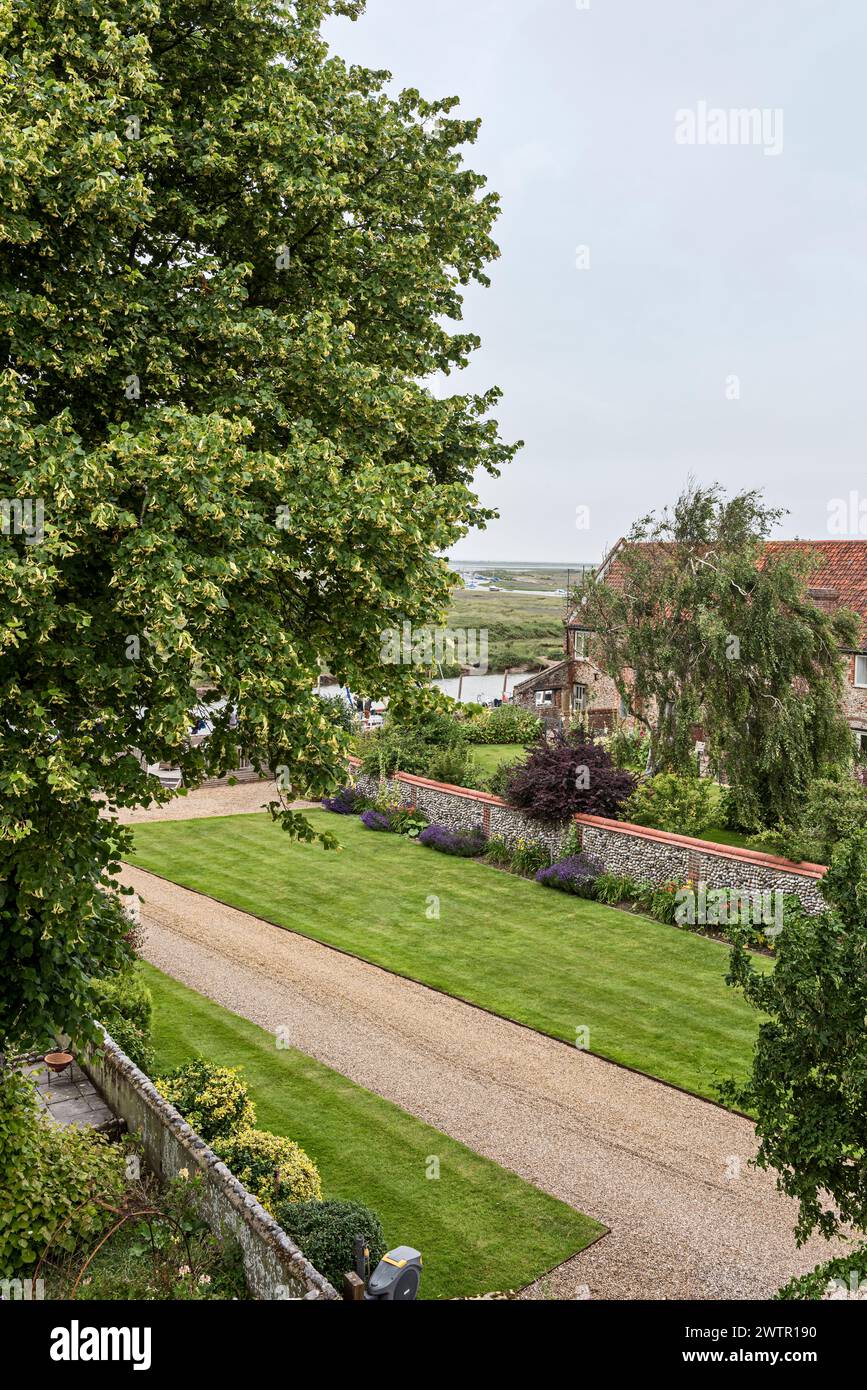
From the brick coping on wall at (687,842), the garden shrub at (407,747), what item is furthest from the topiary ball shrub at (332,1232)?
the garden shrub at (407,747)

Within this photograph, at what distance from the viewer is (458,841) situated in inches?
1038

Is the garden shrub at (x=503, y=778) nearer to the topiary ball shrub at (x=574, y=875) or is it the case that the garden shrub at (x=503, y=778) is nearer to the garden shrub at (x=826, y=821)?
the topiary ball shrub at (x=574, y=875)

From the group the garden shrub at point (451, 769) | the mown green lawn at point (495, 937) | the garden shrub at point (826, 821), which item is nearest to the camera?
the mown green lawn at point (495, 937)

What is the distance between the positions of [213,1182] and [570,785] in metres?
15.8

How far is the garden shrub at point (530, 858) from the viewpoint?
965 inches

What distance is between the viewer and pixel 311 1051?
50.2 ft

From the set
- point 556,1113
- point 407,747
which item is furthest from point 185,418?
point 407,747

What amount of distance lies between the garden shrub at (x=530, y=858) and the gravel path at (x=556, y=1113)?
6600mm

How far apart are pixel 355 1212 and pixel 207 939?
11.3 meters

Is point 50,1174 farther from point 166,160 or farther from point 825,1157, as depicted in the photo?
point 166,160

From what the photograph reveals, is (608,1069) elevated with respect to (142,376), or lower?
lower

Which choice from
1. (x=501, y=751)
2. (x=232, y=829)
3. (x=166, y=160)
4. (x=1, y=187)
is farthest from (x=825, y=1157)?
(x=501, y=751)

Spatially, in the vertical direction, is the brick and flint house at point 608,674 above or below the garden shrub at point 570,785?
above

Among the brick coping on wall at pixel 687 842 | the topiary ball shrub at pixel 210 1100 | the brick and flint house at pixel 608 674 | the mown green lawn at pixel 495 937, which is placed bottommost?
the mown green lawn at pixel 495 937
